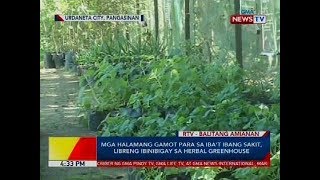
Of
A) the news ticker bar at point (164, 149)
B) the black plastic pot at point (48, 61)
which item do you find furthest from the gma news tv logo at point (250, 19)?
the black plastic pot at point (48, 61)

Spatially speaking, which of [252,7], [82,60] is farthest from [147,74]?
[252,7]

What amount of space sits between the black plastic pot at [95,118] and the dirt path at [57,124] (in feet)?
0.11

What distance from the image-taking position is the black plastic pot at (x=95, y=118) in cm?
503

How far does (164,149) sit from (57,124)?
59cm

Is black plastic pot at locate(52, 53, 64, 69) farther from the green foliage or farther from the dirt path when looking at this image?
the green foliage

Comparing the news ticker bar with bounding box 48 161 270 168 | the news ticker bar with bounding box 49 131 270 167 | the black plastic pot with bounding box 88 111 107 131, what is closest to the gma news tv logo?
the news ticker bar with bounding box 49 131 270 167

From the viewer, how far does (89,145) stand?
5.01 metres

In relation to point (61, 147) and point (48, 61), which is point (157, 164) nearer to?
point (61, 147)

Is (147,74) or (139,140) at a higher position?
(147,74)
